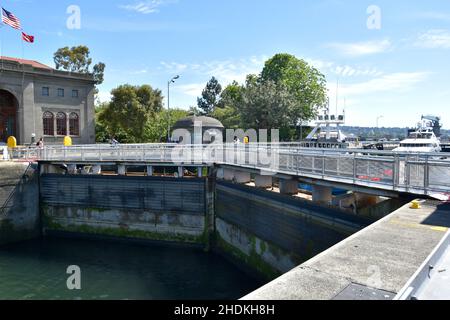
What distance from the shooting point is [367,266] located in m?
5.27

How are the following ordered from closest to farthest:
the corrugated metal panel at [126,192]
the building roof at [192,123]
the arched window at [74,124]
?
the corrugated metal panel at [126,192] < the building roof at [192,123] < the arched window at [74,124]

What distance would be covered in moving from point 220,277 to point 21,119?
30.1 metres

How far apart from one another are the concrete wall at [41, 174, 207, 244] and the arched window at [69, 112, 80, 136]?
61.1 ft

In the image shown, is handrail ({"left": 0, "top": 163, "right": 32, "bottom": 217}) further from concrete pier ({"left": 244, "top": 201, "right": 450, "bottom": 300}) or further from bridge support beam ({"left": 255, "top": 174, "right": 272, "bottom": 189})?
concrete pier ({"left": 244, "top": 201, "right": 450, "bottom": 300})

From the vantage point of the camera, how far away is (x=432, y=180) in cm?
909

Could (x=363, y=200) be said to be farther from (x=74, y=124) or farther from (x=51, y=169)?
(x=74, y=124)

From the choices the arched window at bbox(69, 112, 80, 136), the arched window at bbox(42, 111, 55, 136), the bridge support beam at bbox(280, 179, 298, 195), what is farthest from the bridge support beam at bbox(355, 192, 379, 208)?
the arched window at bbox(69, 112, 80, 136)

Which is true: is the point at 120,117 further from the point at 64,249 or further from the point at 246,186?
the point at 246,186

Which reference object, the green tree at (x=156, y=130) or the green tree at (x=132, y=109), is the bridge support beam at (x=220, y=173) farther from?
the green tree at (x=156, y=130)

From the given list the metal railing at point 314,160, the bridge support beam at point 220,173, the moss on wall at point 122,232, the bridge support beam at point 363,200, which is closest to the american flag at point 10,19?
the metal railing at point 314,160

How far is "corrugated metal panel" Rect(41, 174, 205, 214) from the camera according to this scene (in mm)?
20500

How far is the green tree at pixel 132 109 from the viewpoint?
43375 mm

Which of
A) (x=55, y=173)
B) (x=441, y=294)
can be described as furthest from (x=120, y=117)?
(x=441, y=294)

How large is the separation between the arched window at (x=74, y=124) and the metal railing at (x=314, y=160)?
18172 millimetres
